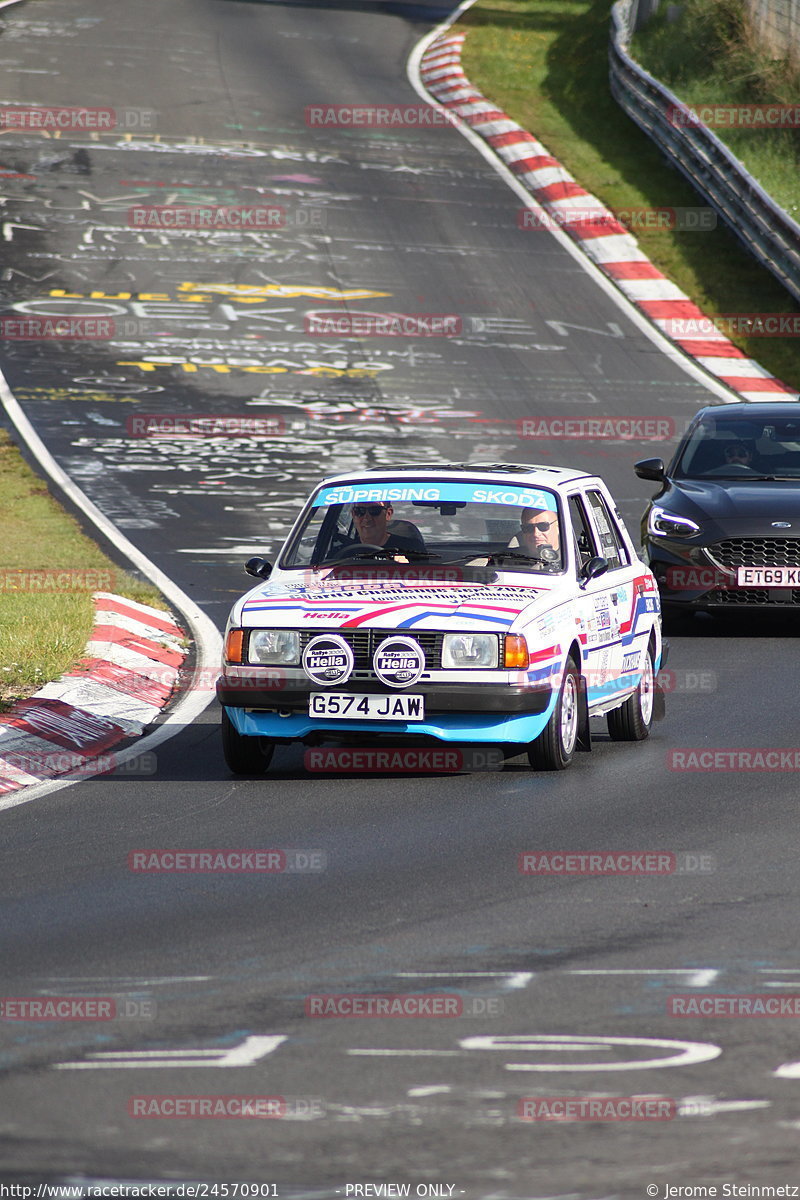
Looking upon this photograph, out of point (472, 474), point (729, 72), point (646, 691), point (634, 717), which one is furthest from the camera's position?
point (729, 72)

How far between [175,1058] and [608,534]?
6513 mm

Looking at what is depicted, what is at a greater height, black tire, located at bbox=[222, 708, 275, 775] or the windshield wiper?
the windshield wiper

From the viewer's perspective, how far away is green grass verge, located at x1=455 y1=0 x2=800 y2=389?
29.0m

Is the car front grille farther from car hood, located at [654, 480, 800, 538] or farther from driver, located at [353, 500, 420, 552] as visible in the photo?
driver, located at [353, 500, 420, 552]

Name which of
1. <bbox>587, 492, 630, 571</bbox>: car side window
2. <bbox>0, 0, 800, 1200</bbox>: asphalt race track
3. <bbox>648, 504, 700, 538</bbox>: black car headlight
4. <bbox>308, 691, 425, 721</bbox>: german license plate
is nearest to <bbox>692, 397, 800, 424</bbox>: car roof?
<bbox>648, 504, 700, 538</bbox>: black car headlight

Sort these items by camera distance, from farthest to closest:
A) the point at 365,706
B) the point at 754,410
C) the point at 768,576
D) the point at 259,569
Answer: the point at 754,410 → the point at 768,576 → the point at 259,569 → the point at 365,706

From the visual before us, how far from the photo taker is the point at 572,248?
31.4 meters

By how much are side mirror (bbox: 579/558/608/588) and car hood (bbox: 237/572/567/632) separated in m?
0.22

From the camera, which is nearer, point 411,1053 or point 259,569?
point 411,1053

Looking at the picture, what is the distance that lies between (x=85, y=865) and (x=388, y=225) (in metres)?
25.9

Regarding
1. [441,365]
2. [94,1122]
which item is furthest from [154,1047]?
[441,365]

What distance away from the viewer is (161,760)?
32.7 feet

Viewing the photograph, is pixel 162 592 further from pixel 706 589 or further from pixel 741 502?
pixel 741 502

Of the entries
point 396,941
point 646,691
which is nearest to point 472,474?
point 646,691
